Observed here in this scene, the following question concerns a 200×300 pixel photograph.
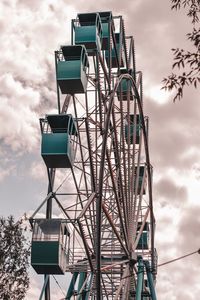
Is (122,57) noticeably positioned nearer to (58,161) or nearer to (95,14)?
(95,14)

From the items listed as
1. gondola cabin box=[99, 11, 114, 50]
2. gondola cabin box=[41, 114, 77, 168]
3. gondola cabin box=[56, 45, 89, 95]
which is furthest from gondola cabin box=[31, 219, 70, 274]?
gondola cabin box=[99, 11, 114, 50]

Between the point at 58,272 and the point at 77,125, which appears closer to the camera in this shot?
the point at 58,272

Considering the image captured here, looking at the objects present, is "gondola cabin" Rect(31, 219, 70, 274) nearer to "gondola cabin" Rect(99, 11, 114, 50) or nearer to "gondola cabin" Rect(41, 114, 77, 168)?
"gondola cabin" Rect(41, 114, 77, 168)

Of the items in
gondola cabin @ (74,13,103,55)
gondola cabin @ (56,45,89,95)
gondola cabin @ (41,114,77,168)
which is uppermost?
gondola cabin @ (74,13,103,55)

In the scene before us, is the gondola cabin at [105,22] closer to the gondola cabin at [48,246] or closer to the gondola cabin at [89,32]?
the gondola cabin at [89,32]

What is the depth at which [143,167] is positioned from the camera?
30844 mm

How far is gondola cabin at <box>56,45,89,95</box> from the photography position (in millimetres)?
20797

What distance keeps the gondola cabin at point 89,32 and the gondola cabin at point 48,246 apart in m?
7.59

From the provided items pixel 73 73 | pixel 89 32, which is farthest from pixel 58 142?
pixel 89 32

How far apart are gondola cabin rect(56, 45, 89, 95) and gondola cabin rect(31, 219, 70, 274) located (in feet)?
15.9

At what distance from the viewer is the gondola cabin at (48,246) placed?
1902 centimetres

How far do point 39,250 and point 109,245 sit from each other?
14.4 feet

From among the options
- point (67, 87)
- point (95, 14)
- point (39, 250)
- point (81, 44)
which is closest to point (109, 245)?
point (39, 250)

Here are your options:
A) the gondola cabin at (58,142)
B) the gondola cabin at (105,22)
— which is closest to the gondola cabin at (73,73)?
the gondola cabin at (58,142)
